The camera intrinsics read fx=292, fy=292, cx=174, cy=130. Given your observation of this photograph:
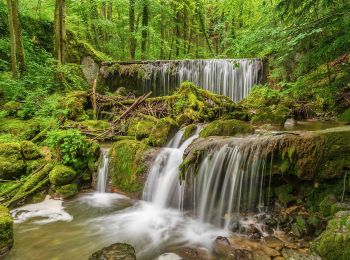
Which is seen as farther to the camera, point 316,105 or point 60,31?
point 60,31

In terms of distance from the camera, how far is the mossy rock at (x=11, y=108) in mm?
10156

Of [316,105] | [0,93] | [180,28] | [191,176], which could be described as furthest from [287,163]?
[180,28]

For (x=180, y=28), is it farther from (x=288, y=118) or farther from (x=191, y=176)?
(x=191, y=176)

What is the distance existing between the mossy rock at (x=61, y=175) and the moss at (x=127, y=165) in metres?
0.99

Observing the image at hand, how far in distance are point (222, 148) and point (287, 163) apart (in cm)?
129

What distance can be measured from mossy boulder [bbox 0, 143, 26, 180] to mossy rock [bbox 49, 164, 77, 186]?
2.96ft

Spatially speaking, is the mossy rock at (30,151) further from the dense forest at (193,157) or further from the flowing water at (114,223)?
the flowing water at (114,223)

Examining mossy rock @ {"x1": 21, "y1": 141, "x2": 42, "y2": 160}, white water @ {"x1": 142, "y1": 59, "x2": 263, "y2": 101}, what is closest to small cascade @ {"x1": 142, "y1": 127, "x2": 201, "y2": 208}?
mossy rock @ {"x1": 21, "y1": 141, "x2": 42, "y2": 160}

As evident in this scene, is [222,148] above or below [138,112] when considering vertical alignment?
below

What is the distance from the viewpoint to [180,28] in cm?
2194

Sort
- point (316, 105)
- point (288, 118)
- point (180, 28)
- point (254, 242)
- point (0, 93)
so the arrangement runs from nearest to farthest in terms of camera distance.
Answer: point (254, 242)
point (288, 118)
point (316, 105)
point (0, 93)
point (180, 28)

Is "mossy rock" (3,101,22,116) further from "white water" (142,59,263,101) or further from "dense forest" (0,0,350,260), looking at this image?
"white water" (142,59,263,101)

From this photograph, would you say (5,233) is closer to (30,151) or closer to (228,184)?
(30,151)

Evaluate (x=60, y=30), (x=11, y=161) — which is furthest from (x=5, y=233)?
(x=60, y=30)
